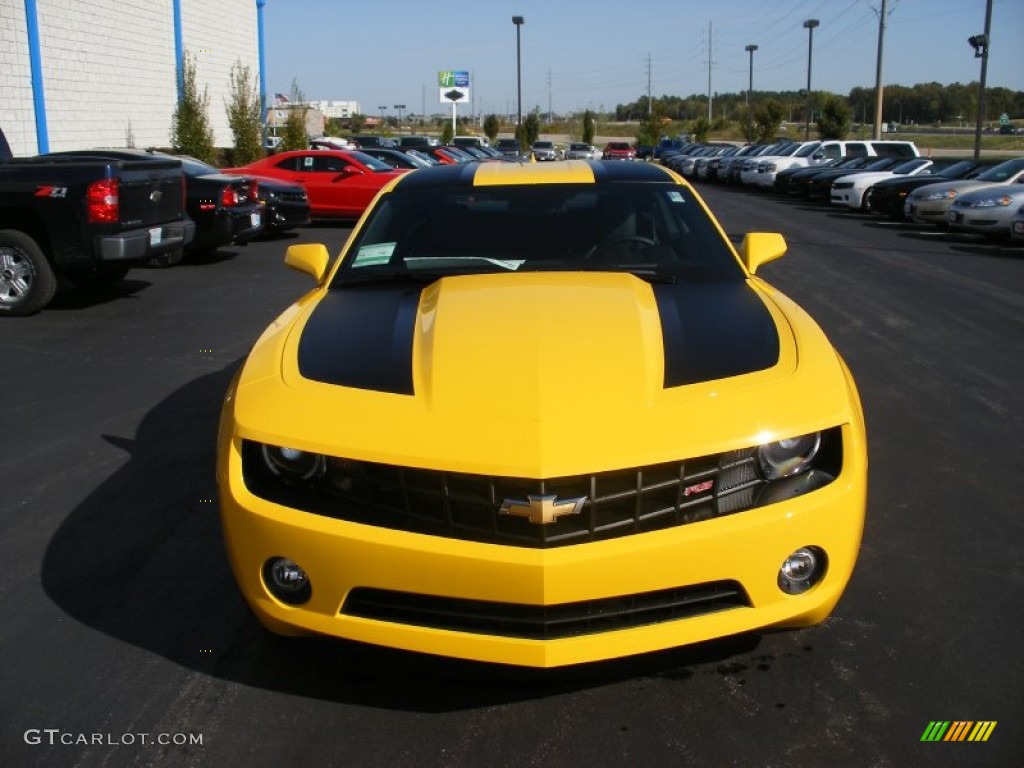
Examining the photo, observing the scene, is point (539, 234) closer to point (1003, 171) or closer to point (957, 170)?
point (1003, 171)

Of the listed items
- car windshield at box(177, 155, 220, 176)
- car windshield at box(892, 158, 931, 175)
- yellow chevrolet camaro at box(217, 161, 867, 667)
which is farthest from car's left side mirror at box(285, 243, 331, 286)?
car windshield at box(892, 158, 931, 175)

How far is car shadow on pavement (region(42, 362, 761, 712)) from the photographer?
306 cm

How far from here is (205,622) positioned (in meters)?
3.55

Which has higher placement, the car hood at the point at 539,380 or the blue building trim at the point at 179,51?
the blue building trim at the point at 179,51

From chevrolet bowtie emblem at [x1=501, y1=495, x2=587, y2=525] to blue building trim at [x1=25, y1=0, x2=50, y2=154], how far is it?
20.5m

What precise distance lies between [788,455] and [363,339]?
4.69 ft

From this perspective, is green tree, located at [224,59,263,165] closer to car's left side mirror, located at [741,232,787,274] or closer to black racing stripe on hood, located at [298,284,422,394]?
car's left side mirror, located at [741,232,787,274]

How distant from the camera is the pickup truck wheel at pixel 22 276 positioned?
9508 mm

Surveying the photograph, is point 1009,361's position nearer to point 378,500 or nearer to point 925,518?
point 925,518

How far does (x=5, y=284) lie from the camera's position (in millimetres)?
9680

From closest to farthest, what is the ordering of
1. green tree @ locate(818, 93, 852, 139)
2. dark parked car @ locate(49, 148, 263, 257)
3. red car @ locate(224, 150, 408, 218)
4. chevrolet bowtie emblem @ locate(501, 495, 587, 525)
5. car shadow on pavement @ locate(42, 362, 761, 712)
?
chevrolet bowtie emblem @ locate(501, 495, 587, 525)
car shadow on pavement @ locate(42, 362, 761, 712)
dark parked car @ locate(49, 148, 263, 257)
red car @ locate(224, 150, 408, 218)
green tree @ locate(818, 93, 852, 139)

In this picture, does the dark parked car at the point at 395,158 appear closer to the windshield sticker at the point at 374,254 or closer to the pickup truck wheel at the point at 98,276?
the pickup truck wheel at the point at 98,276

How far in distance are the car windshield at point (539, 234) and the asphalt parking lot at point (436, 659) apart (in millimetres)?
1376

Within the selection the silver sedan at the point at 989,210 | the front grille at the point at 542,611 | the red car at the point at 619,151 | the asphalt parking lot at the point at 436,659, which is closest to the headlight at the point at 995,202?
the silver sedan at the point at 989,210
